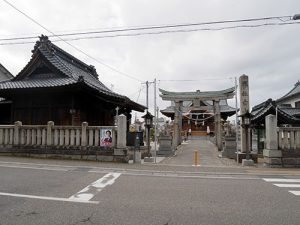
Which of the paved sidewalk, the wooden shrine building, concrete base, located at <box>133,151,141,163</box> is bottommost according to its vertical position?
the paved sidewalk

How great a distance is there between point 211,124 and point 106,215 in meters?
50.7

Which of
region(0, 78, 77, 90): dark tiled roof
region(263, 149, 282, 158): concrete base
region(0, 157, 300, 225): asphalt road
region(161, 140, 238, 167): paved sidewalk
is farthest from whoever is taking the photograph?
region(161, 140, 238, 167): paved sidewalk

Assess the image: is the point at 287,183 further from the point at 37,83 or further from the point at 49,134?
the point at 37,83

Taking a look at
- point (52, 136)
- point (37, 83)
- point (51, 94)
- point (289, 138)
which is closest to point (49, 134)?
point (52, 136)

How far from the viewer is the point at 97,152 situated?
14.9 m

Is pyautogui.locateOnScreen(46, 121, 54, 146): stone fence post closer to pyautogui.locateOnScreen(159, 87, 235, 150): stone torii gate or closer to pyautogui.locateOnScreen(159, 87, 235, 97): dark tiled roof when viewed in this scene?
pyautogui.locateOnScreen(159, 87, 235, 150): stone torii gate

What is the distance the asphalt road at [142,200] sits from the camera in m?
5.42

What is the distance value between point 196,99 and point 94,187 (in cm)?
2918

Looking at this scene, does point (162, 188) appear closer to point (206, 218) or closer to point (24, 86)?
point (206, 218)

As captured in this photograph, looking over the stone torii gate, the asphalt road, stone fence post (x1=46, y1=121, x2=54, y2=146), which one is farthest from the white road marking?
the stone torii gate

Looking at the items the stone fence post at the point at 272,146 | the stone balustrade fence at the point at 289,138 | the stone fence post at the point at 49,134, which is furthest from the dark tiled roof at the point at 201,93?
the stone fence post at the point at 49,134

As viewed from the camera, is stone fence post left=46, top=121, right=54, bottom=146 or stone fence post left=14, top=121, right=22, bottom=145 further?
stone fence post left=14, top=121, right=22, bottom=145

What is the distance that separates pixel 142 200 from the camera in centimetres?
675

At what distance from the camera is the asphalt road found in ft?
17.8
